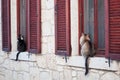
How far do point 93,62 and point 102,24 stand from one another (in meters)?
0.65

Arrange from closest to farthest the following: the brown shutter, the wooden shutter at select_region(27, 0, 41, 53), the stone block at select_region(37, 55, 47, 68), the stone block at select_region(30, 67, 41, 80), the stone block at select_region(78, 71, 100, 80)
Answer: the stone block at select_region(78, 71, 100, 80), the stone block at select_region(37, 55, 47, 68), the wooden shutter at select_region(27, 0, 41, 53), the stone block at select_region(30, 67, 41, 80), the brown shutter

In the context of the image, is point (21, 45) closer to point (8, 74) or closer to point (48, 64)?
point (8, 74)

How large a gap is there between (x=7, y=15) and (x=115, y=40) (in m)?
4.39

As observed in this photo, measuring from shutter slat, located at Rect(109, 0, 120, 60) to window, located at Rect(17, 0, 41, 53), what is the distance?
7.99 feet

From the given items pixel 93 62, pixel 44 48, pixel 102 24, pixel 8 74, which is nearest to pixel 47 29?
pixel 44 48

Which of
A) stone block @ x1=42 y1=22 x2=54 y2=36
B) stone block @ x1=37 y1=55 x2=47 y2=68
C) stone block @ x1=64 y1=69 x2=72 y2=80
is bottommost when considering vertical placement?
stone block @ x1=64 y1=69 x2=72 y2=80

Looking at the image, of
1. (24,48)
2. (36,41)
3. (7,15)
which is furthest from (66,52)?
(7,15)

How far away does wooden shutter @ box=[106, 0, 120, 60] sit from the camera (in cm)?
533

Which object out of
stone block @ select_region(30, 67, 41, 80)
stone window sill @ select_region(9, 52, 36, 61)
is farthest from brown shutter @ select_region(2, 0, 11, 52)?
stone block @ select_region(30, 67, 41, 80)

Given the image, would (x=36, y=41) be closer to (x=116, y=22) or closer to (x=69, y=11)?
(x=69, y=11)

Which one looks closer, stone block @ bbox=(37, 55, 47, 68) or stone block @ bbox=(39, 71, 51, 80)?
stone block @ bbox=(39, 71, 51, 80)

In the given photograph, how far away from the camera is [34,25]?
7809 millimetres

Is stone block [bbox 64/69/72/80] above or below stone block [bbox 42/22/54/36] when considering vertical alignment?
below

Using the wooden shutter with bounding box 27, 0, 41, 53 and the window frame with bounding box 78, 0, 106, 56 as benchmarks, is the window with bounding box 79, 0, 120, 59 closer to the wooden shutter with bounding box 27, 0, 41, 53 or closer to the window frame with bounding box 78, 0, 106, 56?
the window frame with bounding box 78, 0, 106, 56
